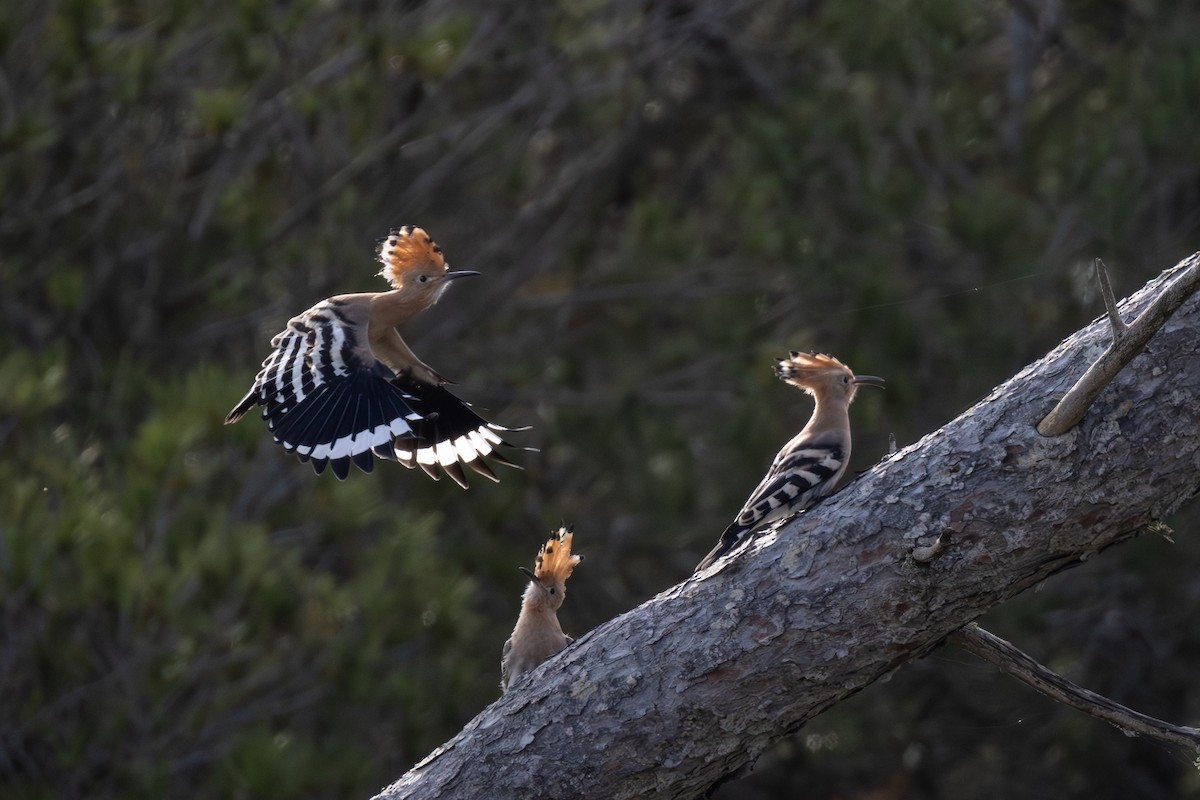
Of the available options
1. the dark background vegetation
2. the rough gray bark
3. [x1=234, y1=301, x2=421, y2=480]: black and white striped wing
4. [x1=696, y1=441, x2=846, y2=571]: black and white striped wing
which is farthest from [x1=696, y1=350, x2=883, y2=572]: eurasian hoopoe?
the dark background vegetation

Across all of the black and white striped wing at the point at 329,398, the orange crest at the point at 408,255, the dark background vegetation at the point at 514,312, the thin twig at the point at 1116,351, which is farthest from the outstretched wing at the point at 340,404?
the thin twig at the point at 1116,351

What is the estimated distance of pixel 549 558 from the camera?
3857 mm

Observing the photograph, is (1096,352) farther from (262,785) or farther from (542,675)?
(262,785)

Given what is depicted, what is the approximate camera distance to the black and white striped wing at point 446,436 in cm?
370

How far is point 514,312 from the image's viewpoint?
735 cm

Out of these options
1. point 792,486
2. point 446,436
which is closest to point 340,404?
point 446,436

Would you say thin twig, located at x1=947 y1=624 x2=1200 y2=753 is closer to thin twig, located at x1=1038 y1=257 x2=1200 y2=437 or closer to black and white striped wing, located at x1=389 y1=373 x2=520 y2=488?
thin twig, located at x1=1038 y1=257 x2=1200 y2=437

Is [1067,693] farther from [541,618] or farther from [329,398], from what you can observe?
[329,398]

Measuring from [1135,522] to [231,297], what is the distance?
414 cm

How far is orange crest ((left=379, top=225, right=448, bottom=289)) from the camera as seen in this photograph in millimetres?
3662

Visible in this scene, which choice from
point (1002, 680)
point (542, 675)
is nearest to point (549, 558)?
point (542, 675)

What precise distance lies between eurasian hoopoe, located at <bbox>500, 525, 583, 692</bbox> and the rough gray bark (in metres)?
1.02

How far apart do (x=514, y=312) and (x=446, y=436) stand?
11.7 feet

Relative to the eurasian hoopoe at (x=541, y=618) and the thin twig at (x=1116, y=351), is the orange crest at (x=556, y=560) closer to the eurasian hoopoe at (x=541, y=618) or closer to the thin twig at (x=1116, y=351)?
the eurasian hoopoe at (x=541, y=618)
